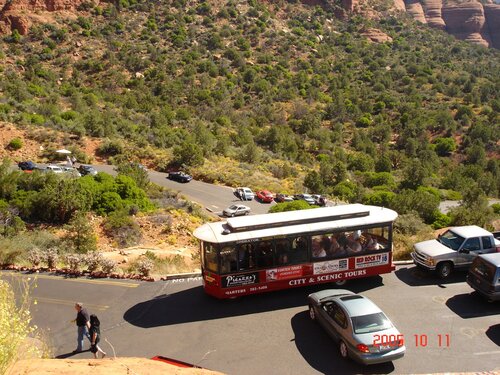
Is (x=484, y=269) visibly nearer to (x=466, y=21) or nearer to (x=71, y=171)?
(x=71, y=171)

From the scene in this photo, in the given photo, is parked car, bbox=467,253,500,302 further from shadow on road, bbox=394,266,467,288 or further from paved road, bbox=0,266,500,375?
shadow on road, bbox=394,266,467,288

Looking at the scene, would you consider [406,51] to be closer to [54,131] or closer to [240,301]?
[54,131]

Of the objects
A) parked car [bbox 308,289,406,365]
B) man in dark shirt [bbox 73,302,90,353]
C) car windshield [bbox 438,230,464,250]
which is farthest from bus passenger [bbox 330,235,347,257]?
man in dark shirt [bbox 73,302,90,353]

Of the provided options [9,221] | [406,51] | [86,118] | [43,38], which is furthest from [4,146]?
[406,51]

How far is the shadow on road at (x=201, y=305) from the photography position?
43.9 ft

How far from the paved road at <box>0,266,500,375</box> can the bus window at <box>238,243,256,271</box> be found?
1.31 m

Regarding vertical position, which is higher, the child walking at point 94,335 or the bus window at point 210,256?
the bus window at point 210,256

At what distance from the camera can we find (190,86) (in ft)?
248

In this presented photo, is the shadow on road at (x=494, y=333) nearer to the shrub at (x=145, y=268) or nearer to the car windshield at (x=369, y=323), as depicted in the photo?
the car windshield at (x=369, y=323)

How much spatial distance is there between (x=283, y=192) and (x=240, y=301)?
2778 cm

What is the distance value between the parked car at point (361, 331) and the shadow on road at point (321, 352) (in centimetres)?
30

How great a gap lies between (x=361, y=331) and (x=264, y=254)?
4.10 metres

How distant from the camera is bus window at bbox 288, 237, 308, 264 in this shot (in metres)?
14.1

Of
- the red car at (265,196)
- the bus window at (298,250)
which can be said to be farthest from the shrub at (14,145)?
the bus window at (298,250)
